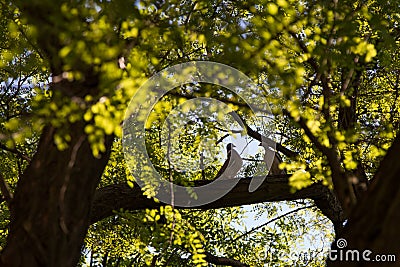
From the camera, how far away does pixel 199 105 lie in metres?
6.99

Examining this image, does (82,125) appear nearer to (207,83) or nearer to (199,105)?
(207,83)

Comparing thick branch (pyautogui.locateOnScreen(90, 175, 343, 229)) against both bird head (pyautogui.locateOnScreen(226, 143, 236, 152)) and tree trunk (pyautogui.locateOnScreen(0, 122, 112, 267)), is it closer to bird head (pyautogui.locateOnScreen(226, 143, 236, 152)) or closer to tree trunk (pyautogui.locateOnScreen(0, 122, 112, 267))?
bird head (pyautogui.locateOnScreen(226, 143, 236, 152))

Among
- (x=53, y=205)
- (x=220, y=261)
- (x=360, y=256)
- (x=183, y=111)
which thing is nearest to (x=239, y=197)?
(x=220, y=261)

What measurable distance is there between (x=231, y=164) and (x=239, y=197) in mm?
1603

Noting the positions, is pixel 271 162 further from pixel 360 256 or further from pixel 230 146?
pixel 360 256

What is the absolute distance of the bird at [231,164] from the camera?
32.2ft

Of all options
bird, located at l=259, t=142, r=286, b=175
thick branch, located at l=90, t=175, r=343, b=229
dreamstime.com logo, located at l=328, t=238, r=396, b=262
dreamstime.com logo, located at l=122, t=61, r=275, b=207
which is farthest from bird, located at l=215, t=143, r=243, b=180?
dreamstime.com logo, located at l=328, t=238, r=396, b=262

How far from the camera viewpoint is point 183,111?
23.1 ft

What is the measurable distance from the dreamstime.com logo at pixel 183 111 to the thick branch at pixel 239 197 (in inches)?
5.6

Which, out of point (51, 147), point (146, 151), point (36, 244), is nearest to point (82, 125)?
point (51, 147)

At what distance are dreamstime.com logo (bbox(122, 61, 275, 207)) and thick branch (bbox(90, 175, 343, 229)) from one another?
14 centimetres

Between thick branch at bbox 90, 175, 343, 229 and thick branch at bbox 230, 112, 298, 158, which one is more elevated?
thick branch at bbox 230, 112, 298, 158

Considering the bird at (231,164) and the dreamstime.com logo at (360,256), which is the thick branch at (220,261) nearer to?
the bird at (231,164)

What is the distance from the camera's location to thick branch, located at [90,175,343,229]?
780 centimetres
